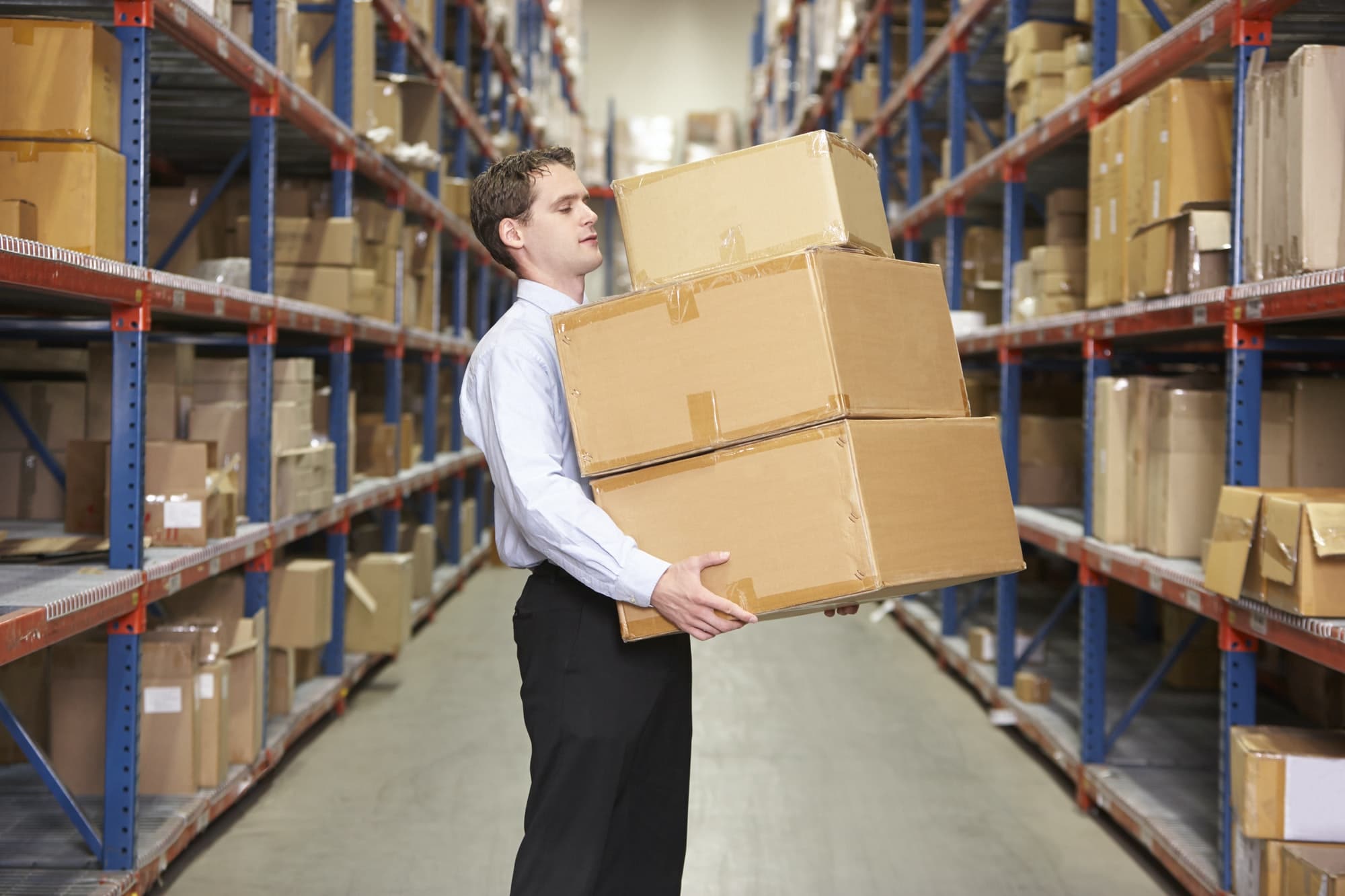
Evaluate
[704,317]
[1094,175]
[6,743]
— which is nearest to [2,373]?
[6,743]

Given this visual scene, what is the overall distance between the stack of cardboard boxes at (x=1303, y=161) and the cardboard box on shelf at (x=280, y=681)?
3562mm

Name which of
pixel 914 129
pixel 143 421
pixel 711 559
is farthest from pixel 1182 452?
pixel 914 129

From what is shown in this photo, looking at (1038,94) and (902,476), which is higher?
(1038,94)

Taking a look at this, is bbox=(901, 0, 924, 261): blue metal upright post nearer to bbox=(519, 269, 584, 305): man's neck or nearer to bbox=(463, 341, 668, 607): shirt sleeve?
bbox=(519, 269, 584, 305): man's neck

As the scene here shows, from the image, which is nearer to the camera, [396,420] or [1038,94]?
[1038,94]

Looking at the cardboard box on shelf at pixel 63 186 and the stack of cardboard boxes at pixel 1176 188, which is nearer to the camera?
the cardboard box on shelf at pixel 63 186

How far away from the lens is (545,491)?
6.38 ft

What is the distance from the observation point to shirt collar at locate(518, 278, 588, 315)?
85.7 inches

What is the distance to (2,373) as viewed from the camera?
4.24 metres

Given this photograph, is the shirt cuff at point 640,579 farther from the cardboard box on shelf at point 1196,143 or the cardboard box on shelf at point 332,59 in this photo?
the cardboard box on shelf at point 332,59

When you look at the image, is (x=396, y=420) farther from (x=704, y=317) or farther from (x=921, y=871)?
(x=704, y=317)

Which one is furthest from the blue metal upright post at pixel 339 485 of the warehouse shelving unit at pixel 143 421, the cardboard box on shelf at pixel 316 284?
the cardboard box on shelf at pixel 316 284

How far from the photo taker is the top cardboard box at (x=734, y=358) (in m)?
1.94

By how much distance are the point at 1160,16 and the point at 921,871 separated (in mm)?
2734
